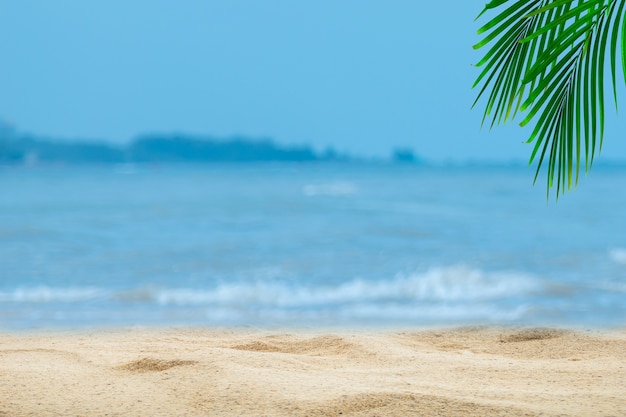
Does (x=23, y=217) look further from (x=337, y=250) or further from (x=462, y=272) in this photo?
(x=462, y=272)

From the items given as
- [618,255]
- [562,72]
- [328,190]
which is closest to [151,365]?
[562,72]

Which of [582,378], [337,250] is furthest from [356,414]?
[337,250]

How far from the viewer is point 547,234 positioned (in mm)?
Answer: 15359

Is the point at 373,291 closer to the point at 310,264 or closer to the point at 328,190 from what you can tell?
the point at 310,264

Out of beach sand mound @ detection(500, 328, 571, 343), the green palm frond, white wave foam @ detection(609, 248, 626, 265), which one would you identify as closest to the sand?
beach sand mound @ detection(500, 328, 571, 343)

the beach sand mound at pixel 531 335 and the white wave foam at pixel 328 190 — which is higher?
the beach sand mound at pixel 531 335

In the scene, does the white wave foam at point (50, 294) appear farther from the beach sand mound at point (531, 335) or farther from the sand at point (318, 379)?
the beach sand mound at point (531, 335)

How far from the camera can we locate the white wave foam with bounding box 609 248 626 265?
422 inches

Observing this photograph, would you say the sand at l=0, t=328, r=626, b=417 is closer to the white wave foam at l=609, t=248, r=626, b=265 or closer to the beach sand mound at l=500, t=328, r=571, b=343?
the beach sand mound at l=500, t=328, r=571, b=343

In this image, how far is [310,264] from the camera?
1056 cm

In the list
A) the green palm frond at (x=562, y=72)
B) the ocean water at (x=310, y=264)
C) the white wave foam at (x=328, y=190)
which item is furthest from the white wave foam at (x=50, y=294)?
the white wave foam at (x=328, y=190)

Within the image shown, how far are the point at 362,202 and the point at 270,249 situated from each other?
12.7 m

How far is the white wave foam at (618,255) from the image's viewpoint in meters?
10.7

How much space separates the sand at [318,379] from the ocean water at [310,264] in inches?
83.1
